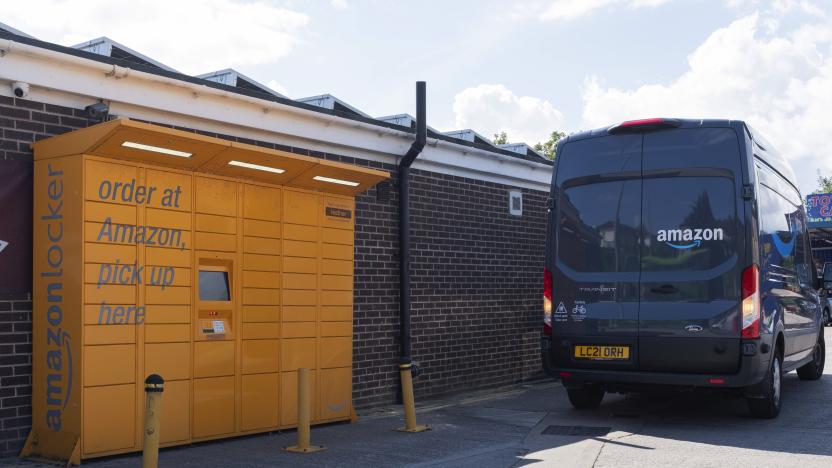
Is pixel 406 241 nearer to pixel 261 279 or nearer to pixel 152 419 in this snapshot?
pixel 261 279

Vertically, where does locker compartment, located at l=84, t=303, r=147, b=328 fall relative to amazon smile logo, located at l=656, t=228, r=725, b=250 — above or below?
below

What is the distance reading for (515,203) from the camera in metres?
13.8

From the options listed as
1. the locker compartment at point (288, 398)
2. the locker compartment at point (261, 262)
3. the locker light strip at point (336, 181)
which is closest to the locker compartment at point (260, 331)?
the locker compartment at point (288, 398)

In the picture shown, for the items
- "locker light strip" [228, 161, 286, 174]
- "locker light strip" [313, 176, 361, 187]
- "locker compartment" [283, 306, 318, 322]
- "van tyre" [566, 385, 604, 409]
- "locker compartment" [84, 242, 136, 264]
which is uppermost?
"locker light strip" [228, 161, 286, 174]

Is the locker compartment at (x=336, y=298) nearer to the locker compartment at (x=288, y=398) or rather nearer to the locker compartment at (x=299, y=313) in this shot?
the locker compartment at (x=299, y=313)

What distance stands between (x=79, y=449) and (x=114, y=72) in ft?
10.5

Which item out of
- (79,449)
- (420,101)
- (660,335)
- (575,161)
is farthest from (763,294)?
(79,449)

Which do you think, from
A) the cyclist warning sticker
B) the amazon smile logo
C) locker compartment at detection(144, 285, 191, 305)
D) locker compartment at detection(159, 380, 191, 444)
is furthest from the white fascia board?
the amazon smile logo

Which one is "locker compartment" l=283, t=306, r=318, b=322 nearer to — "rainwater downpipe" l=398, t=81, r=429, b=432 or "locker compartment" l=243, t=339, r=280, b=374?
"locker compartment" l=243, t=339, r=280, b=374

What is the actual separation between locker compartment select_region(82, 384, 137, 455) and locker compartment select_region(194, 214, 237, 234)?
1558 millimetres

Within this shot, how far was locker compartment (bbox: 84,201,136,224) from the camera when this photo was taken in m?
7.29

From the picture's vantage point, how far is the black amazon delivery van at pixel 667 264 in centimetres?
902

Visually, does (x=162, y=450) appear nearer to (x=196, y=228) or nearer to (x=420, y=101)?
(x=196, y=228)

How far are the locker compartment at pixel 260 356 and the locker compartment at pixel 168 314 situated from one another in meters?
0.73
